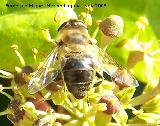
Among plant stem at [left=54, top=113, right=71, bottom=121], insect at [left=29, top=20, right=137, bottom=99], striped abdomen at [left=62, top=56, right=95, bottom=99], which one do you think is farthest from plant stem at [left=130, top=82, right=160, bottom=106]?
striped abdomen at [left=62, top=56, right=95, bottom=99]

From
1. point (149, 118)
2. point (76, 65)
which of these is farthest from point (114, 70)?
point (149, 118)

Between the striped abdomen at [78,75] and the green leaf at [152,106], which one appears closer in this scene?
the striped abdomen at [78,75]

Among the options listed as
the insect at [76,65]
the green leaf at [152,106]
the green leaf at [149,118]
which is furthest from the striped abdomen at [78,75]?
the green leaf at [152,106]

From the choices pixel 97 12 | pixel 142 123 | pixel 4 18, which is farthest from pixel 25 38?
pixel 142 123

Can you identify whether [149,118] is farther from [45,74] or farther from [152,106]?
[45,74]

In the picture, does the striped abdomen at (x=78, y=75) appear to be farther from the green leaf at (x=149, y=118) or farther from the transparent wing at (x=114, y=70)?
the green leaf at (x=149, y=118)

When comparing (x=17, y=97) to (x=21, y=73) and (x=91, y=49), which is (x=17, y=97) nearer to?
(x=21, y=73)

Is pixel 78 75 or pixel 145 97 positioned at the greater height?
pixel 78 75

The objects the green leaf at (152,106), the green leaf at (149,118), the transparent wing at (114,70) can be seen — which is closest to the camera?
the transparent wing at (114,70)
